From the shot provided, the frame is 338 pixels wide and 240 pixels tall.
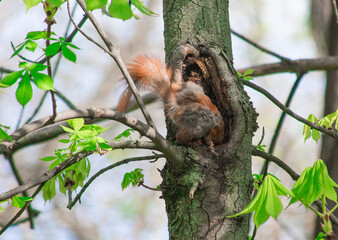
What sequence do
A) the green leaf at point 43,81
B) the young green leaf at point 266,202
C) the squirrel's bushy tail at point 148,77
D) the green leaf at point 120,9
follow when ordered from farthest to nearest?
the squirrel's bushy tail at point 148,77, the green leaf at point 120,9, the green leaf at point 43,81, the young green leaf at point 266,202

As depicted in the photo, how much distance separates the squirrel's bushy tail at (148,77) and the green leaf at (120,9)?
2.13 feet

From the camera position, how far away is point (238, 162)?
67.2 inches

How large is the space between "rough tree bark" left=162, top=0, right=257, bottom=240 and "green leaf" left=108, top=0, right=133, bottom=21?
0.46m

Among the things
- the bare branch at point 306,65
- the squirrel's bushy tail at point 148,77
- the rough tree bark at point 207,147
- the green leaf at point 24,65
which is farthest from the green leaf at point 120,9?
the bare branch at point 306,65

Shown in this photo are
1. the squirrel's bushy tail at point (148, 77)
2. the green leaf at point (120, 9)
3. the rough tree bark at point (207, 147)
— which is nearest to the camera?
the green leaf at point (120, 9)

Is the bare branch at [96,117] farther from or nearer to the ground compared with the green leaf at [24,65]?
nearer to the ground

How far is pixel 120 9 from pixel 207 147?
2.13 feet

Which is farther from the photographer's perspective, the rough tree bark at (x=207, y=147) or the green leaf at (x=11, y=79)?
the rough tree bark at (x=207, y=147)

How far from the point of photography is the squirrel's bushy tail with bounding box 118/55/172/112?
2088 millimetres

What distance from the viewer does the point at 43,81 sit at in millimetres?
1325

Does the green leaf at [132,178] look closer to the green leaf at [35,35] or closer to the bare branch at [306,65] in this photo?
the green leaf at [35,35]

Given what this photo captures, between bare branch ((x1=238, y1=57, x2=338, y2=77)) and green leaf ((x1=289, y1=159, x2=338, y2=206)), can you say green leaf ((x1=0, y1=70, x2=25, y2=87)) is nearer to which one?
green leaf ((x1=289, y1=159, x2=338, y2=206))

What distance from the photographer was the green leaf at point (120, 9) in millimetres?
1429

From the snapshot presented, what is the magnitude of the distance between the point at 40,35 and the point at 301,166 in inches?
359
